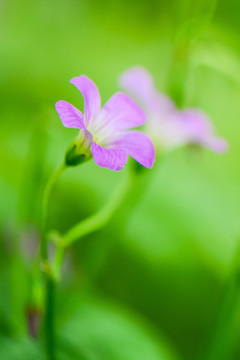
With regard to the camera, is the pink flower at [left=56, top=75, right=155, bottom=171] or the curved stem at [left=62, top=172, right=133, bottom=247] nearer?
the pink flower at [left=56, top=75, right=155, bottom=171]

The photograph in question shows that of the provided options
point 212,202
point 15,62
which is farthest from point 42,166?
point 15,62

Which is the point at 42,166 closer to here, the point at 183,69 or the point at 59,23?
the point at 183,69

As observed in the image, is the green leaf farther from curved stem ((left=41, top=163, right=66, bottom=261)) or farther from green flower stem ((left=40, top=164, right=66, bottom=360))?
curved stem ((left=41, top=163, right=66, bottom=261))

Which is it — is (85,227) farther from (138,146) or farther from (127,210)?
(127,210)

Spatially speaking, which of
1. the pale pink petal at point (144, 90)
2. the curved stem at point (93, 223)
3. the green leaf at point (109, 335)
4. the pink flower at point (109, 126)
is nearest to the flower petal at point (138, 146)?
the pink flower at point (109, 126)

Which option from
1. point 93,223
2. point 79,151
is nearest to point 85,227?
point 93,223

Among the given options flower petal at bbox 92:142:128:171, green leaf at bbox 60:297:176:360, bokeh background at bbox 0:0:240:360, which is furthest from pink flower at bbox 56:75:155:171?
green leaf at bbox 60:297:176:360

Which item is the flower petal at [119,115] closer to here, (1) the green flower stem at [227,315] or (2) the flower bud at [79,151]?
(2) the flower bud at [79,151]
